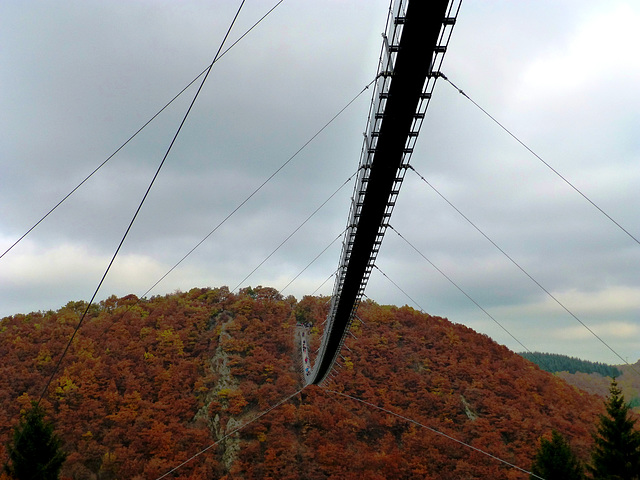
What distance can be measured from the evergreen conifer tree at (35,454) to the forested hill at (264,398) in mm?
12201

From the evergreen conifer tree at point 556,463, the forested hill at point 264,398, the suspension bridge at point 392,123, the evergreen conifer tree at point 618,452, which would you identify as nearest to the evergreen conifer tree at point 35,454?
the forested hill at point 264,398

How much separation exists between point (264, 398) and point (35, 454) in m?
24.1

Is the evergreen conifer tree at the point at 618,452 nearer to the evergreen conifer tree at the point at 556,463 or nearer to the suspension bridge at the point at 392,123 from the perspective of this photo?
the evergreen conifer tree at the point at 556,463

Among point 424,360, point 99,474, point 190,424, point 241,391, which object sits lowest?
point 99,474

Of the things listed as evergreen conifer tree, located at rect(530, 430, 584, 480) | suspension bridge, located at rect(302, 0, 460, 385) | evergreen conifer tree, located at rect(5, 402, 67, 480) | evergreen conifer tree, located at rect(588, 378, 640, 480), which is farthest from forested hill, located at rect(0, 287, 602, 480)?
suspension bridge, located at rect(302, 0, 460, 385)

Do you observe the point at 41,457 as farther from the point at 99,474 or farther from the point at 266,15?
the point at 266,15

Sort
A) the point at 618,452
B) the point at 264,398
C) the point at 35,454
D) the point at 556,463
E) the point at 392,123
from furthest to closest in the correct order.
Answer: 1. the point at 264,398
2. the point at 556,463
3. the point at 618,452
4. the point at 35,454
5. the point at 392,123

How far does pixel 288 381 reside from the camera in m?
44.5

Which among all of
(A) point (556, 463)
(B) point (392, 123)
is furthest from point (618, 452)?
(B) point (392, 123)

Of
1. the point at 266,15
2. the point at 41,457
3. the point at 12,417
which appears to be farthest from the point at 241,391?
the point at 266,15

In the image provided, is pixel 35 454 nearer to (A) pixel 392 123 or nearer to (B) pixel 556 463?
(A) pixel 392 123

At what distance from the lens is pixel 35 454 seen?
20922mm

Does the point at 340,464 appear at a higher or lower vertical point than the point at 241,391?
lower

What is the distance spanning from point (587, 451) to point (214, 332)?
4102 centimetres
